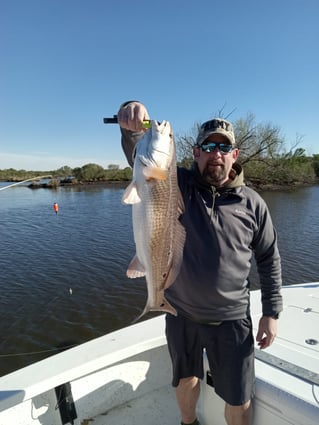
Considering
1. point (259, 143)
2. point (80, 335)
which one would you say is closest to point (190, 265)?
point (80, 335)

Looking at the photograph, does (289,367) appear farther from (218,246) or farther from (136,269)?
(136,269)

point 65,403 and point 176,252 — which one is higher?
point 176,252

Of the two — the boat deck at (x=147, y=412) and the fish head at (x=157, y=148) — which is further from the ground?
the fish head at (x=157, y=148)

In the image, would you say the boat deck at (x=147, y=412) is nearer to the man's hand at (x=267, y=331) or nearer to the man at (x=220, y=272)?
the man at (x=220, y=272)

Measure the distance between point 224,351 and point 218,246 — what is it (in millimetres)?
818

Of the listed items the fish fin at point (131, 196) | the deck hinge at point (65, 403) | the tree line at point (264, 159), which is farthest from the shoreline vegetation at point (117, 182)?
the fish fin at point (131, 196)

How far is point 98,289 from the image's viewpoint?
376 inches

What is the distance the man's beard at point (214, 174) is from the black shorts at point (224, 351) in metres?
1.10

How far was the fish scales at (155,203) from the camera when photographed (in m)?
1.76

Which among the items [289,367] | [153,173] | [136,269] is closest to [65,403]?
[136,269]

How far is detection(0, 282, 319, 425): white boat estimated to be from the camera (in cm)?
218

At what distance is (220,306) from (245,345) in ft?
1.23

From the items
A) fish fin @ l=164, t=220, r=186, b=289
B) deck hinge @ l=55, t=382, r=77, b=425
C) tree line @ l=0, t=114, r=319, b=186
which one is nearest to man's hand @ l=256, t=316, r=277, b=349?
fish fin @ l=164, t=220, r=186, b=289

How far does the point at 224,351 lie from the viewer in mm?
2229
